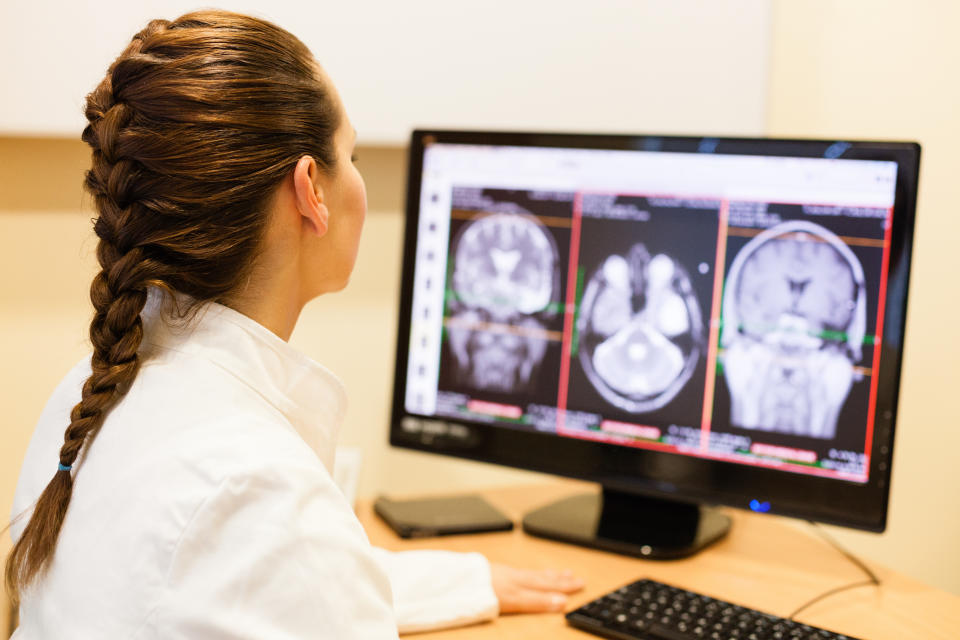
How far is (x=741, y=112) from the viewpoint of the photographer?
172 centimetres

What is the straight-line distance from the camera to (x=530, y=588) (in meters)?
1.16

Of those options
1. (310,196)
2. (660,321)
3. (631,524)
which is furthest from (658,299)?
(310,196)

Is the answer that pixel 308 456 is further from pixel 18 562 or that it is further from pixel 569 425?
pixel 569 425

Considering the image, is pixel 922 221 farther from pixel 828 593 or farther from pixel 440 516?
pixel 440 516

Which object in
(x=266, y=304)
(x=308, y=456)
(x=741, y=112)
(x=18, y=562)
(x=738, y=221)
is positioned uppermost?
(x=741, y=112)

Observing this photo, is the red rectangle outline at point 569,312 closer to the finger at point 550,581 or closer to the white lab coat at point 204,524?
the finger at point 550,581

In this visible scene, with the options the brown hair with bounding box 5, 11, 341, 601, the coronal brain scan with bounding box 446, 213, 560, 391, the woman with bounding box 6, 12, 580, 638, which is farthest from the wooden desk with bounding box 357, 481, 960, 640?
the brown hair with bounding box 5, 11, 341, 601

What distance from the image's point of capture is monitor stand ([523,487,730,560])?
1.31 m

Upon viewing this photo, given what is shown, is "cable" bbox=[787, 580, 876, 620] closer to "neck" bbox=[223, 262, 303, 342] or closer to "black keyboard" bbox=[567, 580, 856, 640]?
"black keyboard" bbox=[567, 580, 856, 640]

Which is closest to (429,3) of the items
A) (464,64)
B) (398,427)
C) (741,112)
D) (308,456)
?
(464,64)

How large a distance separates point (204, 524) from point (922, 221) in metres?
1.24

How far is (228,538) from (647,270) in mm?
757

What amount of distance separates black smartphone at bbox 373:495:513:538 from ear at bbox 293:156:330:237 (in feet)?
1.82

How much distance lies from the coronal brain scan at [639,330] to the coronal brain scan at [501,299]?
0.07 metres
